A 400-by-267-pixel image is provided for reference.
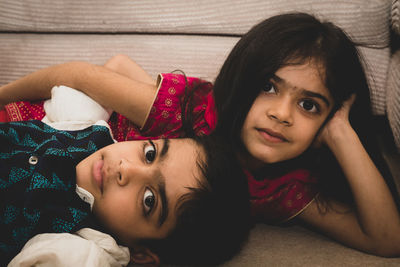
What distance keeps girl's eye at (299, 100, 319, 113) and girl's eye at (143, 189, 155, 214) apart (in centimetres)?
45

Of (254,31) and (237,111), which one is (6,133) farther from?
(254,31)

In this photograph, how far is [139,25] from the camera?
1277mm

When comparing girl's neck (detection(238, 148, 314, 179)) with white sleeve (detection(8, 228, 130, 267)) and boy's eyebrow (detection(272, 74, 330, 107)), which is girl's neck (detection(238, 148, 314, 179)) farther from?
white sleeve (detection(8, 228, 130, 267))

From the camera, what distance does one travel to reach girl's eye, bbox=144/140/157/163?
0.75 metres

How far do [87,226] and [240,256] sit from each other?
1.29ft

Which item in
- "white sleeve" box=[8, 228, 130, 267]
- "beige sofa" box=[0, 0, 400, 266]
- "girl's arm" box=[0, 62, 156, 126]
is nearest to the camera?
"white sleeve" box=[8, 228, 130, 267]

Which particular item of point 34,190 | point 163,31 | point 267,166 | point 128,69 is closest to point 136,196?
point 34,190

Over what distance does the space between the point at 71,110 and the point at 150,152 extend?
1.17 ft

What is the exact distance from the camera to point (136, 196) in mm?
701

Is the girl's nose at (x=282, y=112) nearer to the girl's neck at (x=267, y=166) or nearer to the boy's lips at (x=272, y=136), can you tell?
the boy's lips at (x=272, y=136)

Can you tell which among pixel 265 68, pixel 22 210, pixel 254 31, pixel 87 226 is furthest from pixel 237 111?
pixel 22 210

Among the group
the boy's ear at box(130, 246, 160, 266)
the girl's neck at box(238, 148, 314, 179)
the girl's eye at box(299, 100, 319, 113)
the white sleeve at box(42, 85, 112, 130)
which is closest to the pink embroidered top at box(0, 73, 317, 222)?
the girl's neck at box(238, 148, 314, 179)

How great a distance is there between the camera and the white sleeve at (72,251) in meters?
0.59

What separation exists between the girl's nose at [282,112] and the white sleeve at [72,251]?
499mm
